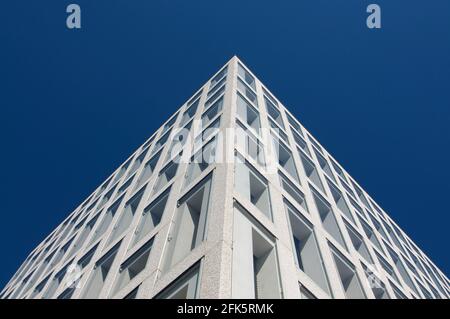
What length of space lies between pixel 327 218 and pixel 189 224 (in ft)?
29.8

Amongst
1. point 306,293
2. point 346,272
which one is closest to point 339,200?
point 346,272

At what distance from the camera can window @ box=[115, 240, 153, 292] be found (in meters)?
14.3

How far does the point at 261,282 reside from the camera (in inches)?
432

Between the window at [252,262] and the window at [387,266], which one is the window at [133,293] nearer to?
the window at [252,262]

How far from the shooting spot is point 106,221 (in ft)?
77.1

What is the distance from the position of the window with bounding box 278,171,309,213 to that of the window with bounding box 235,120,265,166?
1137 mm

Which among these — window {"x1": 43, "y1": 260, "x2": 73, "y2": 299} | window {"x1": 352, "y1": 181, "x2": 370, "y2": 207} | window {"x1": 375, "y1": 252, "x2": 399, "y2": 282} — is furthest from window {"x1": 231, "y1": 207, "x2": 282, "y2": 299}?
window {"x1": 352, "y1": 181, "x2": 370, "y2": 207}

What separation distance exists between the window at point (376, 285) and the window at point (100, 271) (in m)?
9.36

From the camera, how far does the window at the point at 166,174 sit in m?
19.8

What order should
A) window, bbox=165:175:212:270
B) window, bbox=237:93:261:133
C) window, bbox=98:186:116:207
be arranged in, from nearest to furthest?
window, bbox=165:175:212:270
window, bbox=237:93:261:133
window, bbox=98:186:116:207

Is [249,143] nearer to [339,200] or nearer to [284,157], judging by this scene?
[284,157]

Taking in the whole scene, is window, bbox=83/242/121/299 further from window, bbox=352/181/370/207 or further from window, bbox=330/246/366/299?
window, bbox=352/181/370/207

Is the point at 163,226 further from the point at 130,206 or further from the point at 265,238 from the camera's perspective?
the point at 130,206

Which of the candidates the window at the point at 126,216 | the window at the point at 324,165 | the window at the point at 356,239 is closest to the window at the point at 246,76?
the window at the point at 324,165
